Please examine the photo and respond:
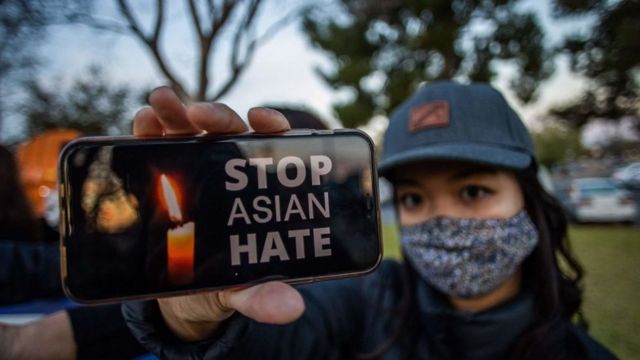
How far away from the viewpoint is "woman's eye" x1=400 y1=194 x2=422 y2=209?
4.59ft

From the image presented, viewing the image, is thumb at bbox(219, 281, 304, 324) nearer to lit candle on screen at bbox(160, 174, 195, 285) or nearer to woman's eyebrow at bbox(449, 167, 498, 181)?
lit candle on screen at bbox(160, 174, 195, 285)

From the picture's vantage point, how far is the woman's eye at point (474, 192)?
1.32 meters

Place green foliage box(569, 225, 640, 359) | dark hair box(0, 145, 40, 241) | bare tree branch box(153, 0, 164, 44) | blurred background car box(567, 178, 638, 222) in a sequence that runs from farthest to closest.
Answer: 1. blurred background car box(567, 178, 638, 222)
2. bare tree branch box(153, 0, 164, 44)
3. green foliage box(569, 225, 640, 359)
4. dark hair box(0, 145, 40, 241)

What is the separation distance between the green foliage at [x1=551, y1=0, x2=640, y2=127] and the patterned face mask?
1.98 m

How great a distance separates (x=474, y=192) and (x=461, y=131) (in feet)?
0.65

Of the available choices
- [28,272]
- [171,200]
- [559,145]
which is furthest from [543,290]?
[559,145]

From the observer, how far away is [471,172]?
1.30m

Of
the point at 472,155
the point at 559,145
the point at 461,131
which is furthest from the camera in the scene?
the point at 559,145

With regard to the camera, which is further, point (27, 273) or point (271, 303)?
point (27, 273)

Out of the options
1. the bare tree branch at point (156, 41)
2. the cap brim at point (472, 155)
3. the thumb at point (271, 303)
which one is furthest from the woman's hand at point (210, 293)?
the bare tree branch at point (156, 41)

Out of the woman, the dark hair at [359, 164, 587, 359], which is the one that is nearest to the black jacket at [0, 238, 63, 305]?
the woman

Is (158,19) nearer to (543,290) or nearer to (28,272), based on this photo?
(28,272)

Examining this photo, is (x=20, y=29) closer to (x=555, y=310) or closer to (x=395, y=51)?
(x=555, y=310)

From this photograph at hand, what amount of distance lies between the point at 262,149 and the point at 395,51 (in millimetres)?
9187
